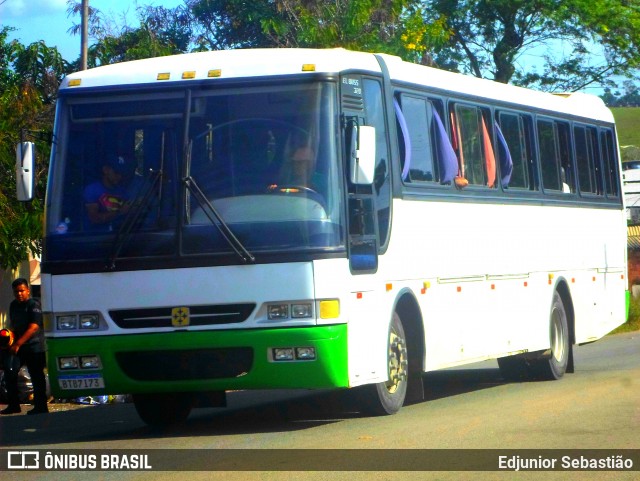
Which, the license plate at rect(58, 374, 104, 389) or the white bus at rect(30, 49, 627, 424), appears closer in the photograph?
the white bus at rect(30, 49, 627, 424)

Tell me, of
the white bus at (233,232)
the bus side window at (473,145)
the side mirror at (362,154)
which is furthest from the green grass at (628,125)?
the side mirror at (362,154)

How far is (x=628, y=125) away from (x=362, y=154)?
361 feet

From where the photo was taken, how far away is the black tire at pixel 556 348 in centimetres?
1594

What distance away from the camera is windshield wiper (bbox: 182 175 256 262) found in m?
10.3

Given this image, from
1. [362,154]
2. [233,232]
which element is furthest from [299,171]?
[233,232]

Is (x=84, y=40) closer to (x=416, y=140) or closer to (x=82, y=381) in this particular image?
(x=416, y=140)

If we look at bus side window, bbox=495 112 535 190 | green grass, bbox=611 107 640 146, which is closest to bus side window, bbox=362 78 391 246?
bus side window, bbox=495 112 535 190

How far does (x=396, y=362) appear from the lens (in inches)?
463

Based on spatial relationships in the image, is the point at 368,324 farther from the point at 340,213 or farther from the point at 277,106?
the point at 277,106

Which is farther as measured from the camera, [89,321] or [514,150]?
[514,150]

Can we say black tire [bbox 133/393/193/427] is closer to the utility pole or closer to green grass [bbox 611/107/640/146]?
the utility pole

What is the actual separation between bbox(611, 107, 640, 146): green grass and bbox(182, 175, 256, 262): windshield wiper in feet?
325

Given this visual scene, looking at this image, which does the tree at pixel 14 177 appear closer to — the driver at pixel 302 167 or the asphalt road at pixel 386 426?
the asphalt road at pixel 386 426

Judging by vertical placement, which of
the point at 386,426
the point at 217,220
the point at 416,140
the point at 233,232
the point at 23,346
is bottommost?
the point at 386,426
